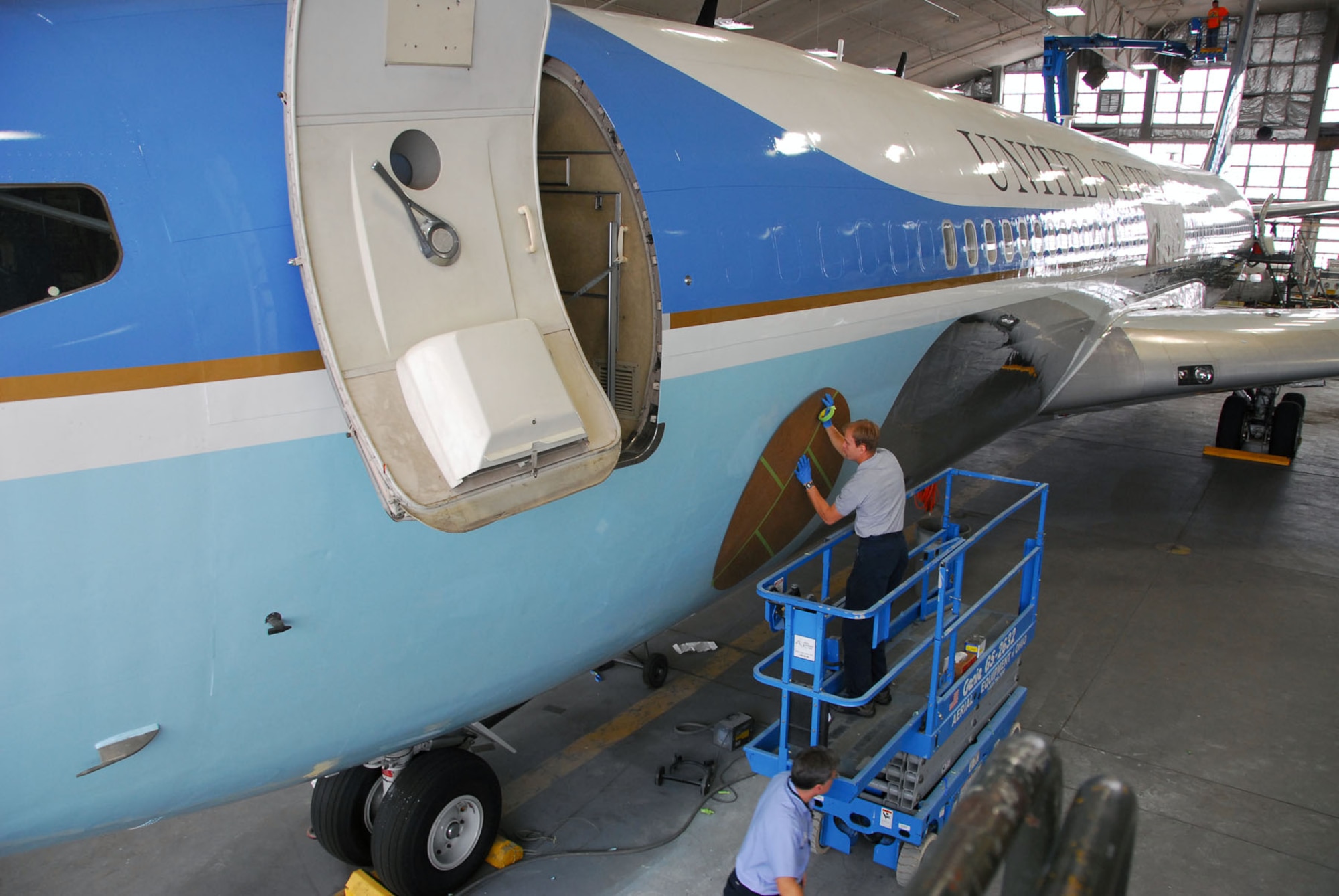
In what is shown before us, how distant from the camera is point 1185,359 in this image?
10.3 m

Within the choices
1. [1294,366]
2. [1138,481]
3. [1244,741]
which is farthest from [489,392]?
[1138,481]

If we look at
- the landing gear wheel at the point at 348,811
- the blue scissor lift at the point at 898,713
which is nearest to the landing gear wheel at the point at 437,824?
the landing gear wheel at the point at 348,811

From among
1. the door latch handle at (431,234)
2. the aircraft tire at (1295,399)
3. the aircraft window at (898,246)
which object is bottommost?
the aircraft tire at (1295,399)

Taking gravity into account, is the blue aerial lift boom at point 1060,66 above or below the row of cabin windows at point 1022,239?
above

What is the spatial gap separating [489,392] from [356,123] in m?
0.96

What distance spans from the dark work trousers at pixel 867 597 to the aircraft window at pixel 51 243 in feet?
12.7

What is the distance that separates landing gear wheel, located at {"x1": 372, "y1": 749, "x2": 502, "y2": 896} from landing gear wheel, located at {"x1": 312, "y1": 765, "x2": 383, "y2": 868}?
377 mm

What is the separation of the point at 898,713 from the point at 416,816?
2.75 meters

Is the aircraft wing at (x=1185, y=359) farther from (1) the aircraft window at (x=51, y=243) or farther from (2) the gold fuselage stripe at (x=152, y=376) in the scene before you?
(1) the aircraft window at (x=51, y=243)

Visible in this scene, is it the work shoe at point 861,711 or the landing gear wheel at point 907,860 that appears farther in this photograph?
the work shoe at point 861,711

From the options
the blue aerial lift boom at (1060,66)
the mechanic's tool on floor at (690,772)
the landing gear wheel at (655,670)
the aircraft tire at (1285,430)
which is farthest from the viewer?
the blue aerial lift boom at (1060,66)

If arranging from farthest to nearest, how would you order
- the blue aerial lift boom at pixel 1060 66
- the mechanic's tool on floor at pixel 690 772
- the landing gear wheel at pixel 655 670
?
the blue aerial lift boom at pixel 1060 66 < the landing gear wheel at pixel 655 670 < the mechanic's tool on floor at pixel 690 772

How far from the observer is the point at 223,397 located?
3.04 meters

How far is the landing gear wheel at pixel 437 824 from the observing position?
483cm
